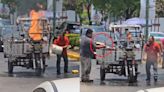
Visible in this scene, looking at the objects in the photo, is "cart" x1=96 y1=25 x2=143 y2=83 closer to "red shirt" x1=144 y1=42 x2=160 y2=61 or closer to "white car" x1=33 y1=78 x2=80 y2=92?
"red shirt" x1=144 y1=42 x2=160 y2=61

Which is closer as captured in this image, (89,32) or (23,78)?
(89,32)

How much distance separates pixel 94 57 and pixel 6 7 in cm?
2396

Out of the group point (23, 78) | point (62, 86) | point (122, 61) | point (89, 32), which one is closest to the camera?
point (62, 86)

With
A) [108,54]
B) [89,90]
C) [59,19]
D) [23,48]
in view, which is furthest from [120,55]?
[59,19]

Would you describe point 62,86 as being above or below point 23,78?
above

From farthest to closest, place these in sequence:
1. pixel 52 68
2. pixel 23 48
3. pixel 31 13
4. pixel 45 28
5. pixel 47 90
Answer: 1. pixel 31 13
2. pixel 45 28
3. pixel 52 68
4. pixel 23 48
5. pixel 47 90

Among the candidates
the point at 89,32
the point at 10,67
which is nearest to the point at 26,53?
the point at 10,67

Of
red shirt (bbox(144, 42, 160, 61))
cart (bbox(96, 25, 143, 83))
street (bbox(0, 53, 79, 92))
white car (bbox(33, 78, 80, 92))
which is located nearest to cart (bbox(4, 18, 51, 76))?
street (bbox(0, 53, 79, 92))

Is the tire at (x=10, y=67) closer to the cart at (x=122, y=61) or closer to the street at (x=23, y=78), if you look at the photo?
the street at (x=23, y=78)

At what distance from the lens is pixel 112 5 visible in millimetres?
19203

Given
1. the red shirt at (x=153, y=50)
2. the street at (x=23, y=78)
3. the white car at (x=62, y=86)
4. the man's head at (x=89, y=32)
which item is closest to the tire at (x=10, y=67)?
the street at (x=23, y=78)

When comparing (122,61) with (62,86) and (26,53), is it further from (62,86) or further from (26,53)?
(62,86)

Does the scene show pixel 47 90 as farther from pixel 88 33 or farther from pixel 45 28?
pixel 45 28

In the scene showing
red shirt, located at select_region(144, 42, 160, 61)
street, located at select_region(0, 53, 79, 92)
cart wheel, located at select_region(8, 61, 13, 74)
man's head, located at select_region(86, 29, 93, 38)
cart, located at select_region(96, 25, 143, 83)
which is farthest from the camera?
cart wheel, located at select_region(8, 61, 13, 74)
